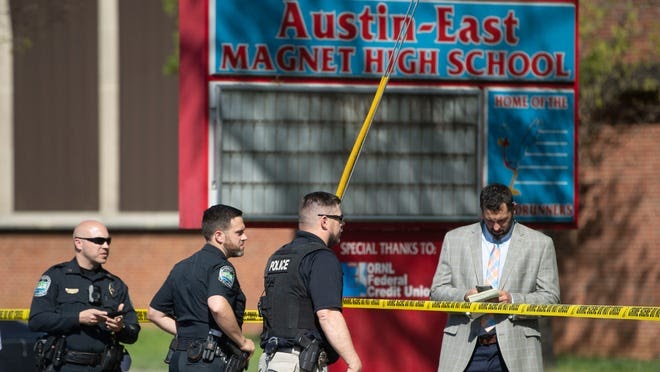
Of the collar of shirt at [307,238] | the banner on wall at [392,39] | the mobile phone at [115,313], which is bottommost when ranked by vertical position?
the mobile phone at [115,313]

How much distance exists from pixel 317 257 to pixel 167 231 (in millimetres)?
13930

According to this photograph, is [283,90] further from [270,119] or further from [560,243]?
[560,243]

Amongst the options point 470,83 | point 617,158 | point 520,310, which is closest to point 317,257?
point 520,310

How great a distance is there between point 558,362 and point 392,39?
→ 7767 mm

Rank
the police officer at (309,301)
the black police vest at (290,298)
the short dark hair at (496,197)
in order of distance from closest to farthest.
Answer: the police officer at (309,301) < the black police vest at (290,298) < the short dark hair at (496,197)

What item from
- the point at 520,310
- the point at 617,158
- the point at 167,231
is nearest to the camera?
the point at 520,310

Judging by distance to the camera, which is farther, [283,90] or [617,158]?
[617,158]

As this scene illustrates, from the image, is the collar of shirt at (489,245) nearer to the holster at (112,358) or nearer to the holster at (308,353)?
the holster at (308,353)

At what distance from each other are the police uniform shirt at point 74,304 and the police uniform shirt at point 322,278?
1.88m

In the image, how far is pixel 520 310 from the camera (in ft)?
25.5

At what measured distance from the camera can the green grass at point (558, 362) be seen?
16.0 metres

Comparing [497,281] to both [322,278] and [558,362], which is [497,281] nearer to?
[322,278]

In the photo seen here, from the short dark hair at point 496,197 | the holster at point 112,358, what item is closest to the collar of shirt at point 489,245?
the short dark hair at point 496,197

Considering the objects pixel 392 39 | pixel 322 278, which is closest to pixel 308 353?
pixel 322 278
